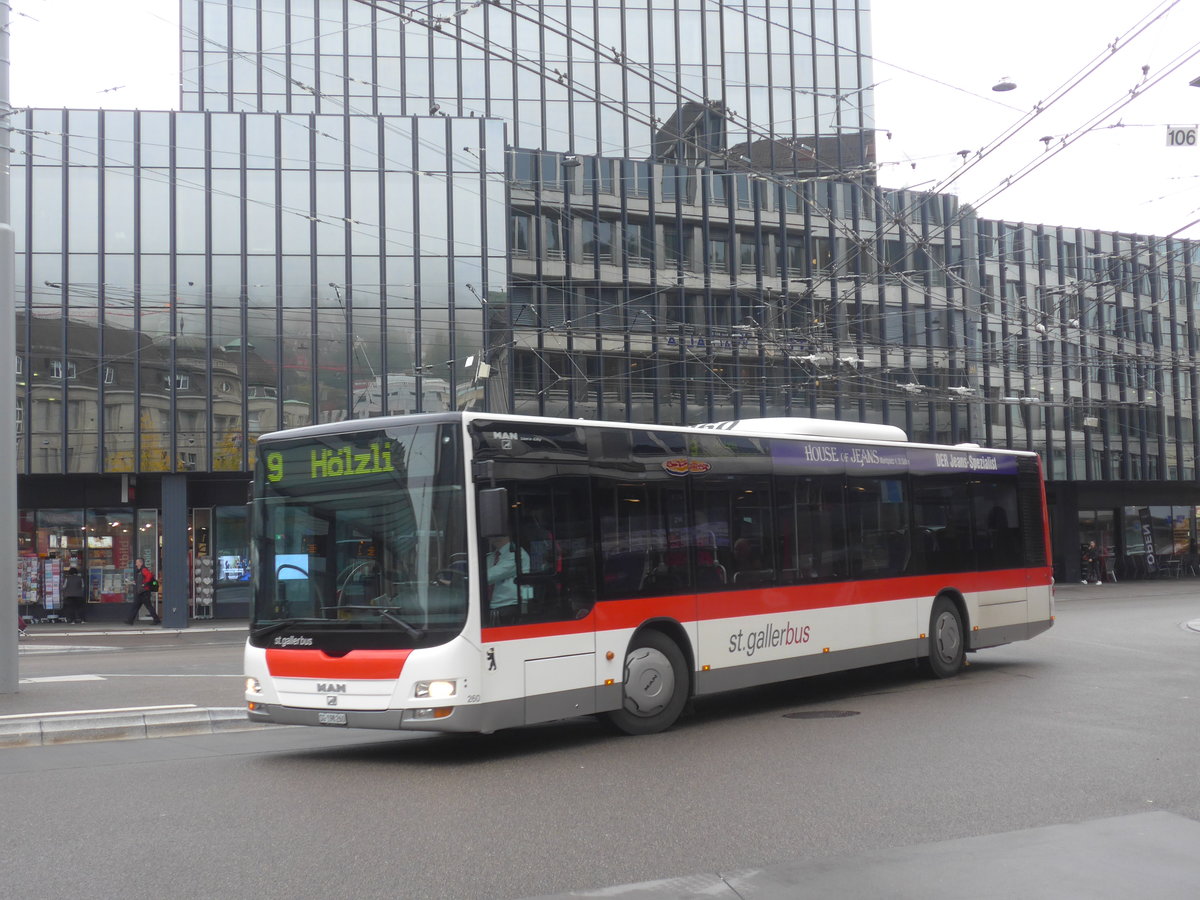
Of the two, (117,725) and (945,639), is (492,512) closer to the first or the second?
(117,725)

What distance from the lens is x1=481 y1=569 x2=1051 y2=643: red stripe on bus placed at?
10539mm

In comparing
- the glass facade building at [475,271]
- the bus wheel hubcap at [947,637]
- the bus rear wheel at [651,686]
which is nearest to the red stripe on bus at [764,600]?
the bus rear wheel at [651,686]

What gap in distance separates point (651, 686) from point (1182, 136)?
9.20m

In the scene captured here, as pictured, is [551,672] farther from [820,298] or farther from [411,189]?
[820,298]

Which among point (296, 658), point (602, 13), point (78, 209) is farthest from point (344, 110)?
→ point (296, 658)

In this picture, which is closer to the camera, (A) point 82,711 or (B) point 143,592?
(A) point 82,711

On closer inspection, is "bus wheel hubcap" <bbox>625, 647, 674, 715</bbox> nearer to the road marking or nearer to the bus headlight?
the bus headlight

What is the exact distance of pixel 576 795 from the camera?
8.35 metres

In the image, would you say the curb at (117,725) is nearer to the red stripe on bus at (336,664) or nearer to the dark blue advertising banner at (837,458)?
the red stripe on bus at (336,664)

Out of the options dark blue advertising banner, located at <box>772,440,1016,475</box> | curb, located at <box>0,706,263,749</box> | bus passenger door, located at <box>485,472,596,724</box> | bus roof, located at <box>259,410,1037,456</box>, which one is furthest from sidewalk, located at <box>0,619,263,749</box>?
dark blue advertising banner, located at <box>772,440,1016,475</box>

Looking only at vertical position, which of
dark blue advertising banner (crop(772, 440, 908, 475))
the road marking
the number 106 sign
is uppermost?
the number 106 sign

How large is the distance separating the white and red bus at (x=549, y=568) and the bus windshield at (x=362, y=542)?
0.02 meters

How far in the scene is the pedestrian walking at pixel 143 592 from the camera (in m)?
35.3

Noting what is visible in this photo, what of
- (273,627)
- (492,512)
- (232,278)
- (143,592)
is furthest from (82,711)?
(143,592)
